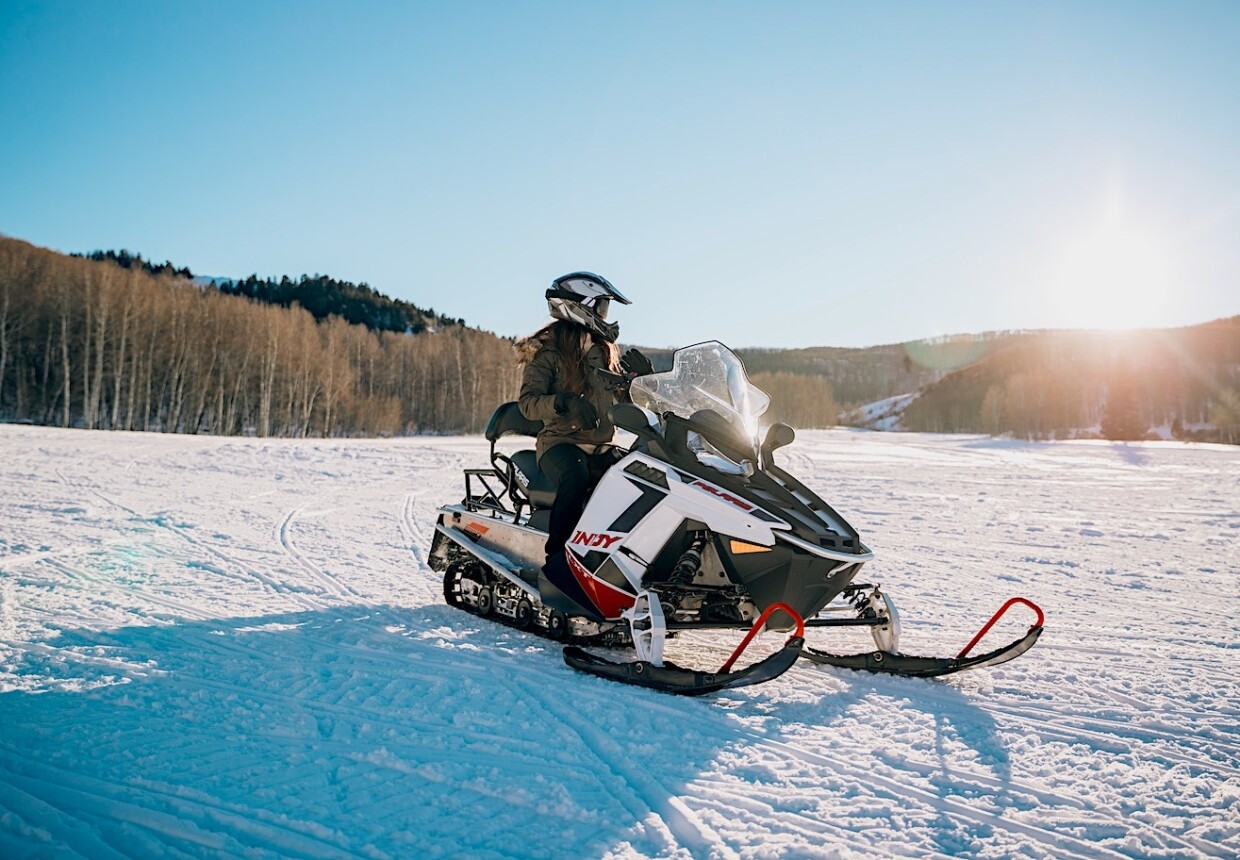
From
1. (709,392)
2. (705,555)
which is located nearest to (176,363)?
(709,392)

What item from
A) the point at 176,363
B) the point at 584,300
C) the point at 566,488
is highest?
the point at 176,363

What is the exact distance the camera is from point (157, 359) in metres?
38.0

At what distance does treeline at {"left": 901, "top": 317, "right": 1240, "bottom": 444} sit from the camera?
263ft

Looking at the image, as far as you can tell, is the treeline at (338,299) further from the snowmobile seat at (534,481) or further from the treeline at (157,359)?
the snowmobile seat at (534,481)

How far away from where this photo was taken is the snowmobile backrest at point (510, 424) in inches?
181

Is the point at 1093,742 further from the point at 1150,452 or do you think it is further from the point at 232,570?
the point at 1150,452

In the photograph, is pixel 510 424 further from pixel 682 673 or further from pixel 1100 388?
pixel 1100 388

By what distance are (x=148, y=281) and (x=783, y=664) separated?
43.6 metres

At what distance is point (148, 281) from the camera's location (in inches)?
1485

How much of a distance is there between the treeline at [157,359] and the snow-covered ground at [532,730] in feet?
116

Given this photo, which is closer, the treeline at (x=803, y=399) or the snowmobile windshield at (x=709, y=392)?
the snowmobile windshield at (x=709, y=392)

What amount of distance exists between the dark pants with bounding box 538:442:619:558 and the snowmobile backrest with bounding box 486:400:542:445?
1.54 feet

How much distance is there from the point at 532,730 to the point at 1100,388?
4876 inches

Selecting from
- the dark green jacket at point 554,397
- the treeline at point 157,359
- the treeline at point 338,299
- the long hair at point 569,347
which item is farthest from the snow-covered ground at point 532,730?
the treeline at point 338,299
